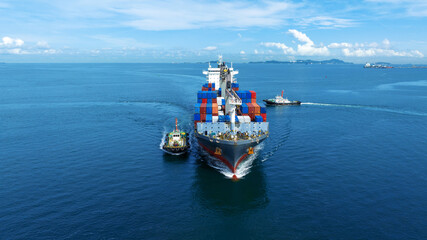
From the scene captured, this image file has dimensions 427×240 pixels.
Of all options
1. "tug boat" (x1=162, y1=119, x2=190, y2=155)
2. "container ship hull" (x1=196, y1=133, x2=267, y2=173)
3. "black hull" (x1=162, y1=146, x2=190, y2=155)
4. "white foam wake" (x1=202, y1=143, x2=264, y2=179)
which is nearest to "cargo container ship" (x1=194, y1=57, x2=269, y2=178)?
"container ship hull" (x1=196, y1=133, x2=267, y2=173)

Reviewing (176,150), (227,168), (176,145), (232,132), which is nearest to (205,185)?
(227,168)

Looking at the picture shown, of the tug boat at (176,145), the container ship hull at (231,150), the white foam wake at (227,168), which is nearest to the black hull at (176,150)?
the tug boat at (176,145)

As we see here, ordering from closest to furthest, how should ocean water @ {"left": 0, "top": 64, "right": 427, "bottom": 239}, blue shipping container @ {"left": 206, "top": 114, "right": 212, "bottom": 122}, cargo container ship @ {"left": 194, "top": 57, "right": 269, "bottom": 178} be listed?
ocean water @ {"left": 0, "top": 64, "right": 427, "bottom": 239} < cargo container ship @ {"left": 194, "top": 57, "right": 269, "bottom": 178} < blue shipping container @ {"left": 206, "top": 114, "right": 212, "bottom": 122}

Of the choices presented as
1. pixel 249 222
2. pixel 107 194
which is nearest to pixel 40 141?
pixel 107 194

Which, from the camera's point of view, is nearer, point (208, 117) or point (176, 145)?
point (208, 117)

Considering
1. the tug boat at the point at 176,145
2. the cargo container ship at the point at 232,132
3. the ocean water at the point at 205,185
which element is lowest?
the ocean water at the point at 205,185

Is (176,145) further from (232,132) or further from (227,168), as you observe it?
(232,132)

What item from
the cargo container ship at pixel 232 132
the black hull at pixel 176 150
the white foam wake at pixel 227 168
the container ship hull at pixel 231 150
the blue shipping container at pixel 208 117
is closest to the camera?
the container ship hull at pixel 231 150

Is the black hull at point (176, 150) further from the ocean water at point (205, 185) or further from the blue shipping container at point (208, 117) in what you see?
the blue shipping container at point (208, 117)

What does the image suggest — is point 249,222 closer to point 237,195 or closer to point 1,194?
point 237,195

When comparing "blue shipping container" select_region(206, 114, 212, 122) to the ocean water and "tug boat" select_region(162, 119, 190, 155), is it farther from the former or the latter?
the ocean water

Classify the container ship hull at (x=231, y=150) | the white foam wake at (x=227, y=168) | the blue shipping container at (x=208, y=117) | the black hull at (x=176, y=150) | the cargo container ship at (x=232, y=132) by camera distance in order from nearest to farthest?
the container ship hull at (x=231, y=150), the cargo container ship at (x=232, y=132), the white foam wake at (x=227, y=168), the blue shipping container at (x=208, y=117), the black hull at (x=176, y=150)
